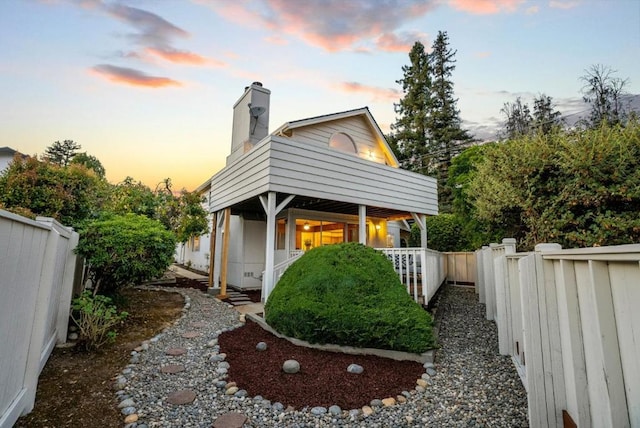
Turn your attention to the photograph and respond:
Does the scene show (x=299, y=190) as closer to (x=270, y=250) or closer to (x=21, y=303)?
(x=270, y=250)

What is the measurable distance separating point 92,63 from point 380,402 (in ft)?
32.7

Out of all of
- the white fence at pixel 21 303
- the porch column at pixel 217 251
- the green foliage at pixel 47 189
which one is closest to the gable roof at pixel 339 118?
the porch column at pixel 217 251

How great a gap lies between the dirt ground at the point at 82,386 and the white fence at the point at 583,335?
10.4ft

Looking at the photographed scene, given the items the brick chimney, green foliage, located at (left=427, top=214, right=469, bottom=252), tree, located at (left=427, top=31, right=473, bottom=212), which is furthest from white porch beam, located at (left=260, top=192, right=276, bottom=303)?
tree, located at (left=427, top=31, right=473, bottom=212)

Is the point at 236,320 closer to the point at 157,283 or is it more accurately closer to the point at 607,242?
the point at 157,283

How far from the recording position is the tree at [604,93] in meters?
10.8

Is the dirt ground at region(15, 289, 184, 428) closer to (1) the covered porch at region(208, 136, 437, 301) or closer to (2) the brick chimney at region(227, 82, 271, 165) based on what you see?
(1) the covered porch at region(208, 136, 437, 301)

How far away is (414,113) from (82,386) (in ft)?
93.1

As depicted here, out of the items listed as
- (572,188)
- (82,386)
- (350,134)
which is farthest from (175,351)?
(350,134)

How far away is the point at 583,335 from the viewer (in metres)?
1.42

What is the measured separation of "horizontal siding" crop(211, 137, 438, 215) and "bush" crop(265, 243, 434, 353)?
2329 mm

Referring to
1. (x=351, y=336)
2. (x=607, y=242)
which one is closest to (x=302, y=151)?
(x=351, y=336)

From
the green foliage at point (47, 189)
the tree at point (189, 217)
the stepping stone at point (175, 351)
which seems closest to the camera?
the stepping stone at point (175, 351)

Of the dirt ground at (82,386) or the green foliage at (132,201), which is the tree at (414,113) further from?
the dirt ground at (82,386)
